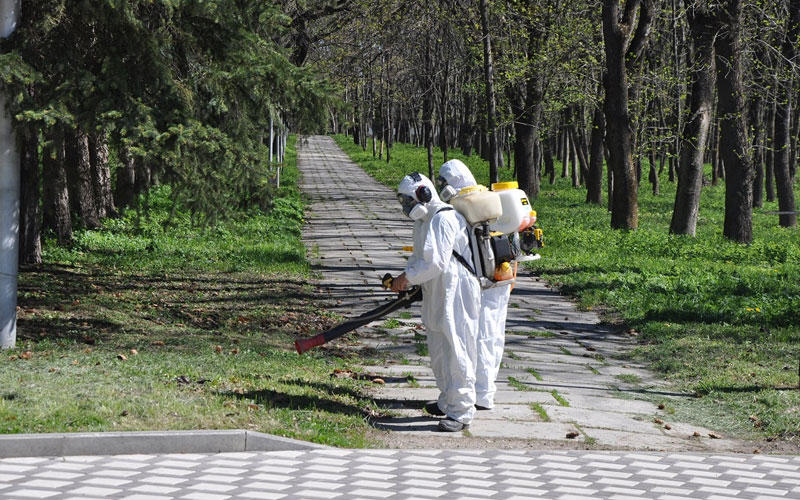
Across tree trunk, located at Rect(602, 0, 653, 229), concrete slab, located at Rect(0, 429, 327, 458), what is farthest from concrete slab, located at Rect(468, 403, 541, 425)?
tree trunk, located at Rect(602, 0, 653, 229)

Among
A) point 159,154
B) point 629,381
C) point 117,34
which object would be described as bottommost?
point 629,381

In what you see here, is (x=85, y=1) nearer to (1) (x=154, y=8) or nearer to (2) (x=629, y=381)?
(1) (x=154, y=8)

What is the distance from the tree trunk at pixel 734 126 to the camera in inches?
787

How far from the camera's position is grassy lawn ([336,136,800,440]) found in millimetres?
8078

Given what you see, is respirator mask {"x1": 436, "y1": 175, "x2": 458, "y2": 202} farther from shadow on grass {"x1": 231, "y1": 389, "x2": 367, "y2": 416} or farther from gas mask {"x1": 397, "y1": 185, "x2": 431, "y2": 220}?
shadow on grass {"x1": 231, "y1": 389, "x2": 367, "y2": 416}

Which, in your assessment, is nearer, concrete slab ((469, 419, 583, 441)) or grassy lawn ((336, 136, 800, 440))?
concrete slab ((469, 419, 583, 441))

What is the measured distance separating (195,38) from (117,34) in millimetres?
818

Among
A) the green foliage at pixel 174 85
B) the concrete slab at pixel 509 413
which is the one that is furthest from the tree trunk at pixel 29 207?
the concrete slab at pixel 509 413

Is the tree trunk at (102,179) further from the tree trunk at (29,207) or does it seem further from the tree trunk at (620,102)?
the tree trunk at (620,102)

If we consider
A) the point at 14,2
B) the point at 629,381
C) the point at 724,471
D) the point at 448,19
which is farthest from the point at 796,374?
the point at 448,19

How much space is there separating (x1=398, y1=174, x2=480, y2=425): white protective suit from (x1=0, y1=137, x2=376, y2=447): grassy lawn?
70cm

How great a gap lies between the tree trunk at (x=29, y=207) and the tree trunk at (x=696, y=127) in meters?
12.8

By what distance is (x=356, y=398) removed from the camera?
297 inches

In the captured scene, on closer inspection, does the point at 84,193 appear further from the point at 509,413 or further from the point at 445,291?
the point at 445,291
